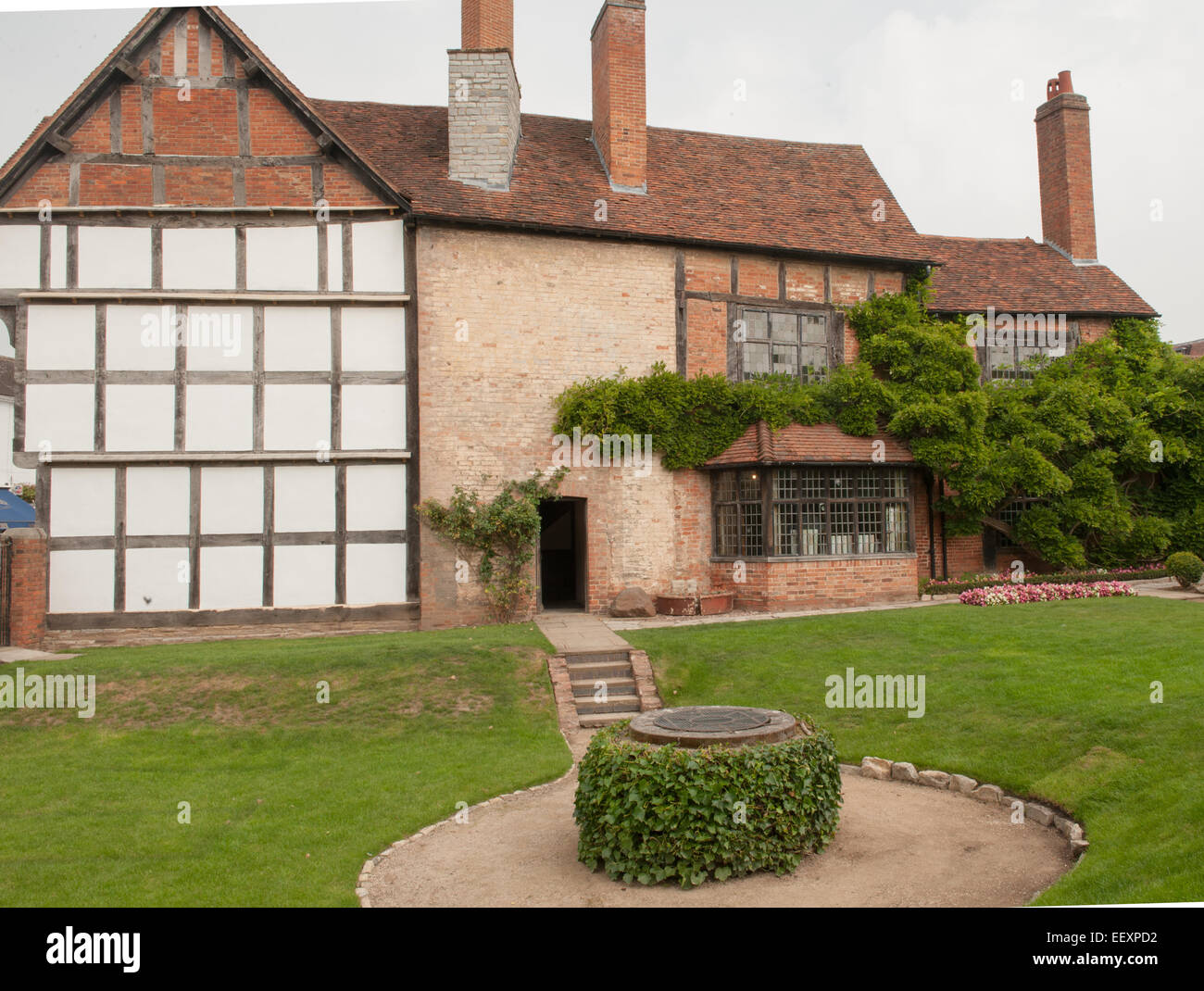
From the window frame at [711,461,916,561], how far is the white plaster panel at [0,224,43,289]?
1337cm

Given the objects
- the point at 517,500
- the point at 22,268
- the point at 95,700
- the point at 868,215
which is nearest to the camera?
the point at 95,700

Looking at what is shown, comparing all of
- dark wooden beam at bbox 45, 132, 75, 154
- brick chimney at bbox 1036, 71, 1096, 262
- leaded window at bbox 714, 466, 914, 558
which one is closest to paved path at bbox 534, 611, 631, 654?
leaded window at bbox 714, 466, 914, 558

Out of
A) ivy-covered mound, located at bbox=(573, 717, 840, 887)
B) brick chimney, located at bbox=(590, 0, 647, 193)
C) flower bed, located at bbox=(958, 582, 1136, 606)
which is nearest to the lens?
ivy-covered mound, located at bbox=(573, 717, 840, 887)

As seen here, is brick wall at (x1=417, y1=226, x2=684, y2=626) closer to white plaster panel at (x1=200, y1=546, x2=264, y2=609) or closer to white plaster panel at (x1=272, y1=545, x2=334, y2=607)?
white plaster panel at (x1=272, y1=545, x2=334, y2=607)

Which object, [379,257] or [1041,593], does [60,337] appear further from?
[1041,593]

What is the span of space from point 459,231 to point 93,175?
6.62m

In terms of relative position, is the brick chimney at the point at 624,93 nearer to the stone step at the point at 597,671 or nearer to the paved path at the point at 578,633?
the paved path at the point at 578,633

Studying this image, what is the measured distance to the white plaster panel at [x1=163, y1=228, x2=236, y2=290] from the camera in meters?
16.5

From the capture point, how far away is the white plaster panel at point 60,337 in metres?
16.2

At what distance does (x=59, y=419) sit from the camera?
52.9 ft

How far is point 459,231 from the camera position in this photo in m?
17.5
